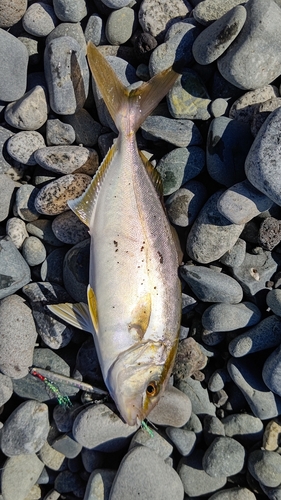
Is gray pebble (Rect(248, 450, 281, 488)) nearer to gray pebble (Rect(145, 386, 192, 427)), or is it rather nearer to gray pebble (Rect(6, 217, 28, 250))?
gray pebble (Rect(145, 386, 192, 427))

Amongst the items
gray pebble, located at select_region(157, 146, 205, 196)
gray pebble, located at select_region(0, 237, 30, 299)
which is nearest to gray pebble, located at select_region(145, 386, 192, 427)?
gray pebble, located at select_region(0, 237, 30, 299)

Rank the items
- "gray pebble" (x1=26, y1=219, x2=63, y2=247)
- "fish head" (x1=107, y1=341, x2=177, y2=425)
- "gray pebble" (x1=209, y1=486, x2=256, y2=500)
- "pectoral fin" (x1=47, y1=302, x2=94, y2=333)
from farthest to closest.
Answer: "gray pebble" (x1=26, y1=219, x2=63, y2=247) → "gray pebble" (x1=209, y1=486, x2=256, y2=500) → "pectoral fin" (x1=47, y1=302, x2=94, y2=333) → "fish head" (x1=107, y1=341, x2=177, y2=425)

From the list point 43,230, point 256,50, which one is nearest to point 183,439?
point 43,230

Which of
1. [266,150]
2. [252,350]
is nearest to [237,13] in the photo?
[266,150]

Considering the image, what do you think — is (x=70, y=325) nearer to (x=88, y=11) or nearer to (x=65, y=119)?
(x=65, y=119)

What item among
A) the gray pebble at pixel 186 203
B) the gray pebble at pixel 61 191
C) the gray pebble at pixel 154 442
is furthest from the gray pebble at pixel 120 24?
the gray pebble at pixel 154 442
